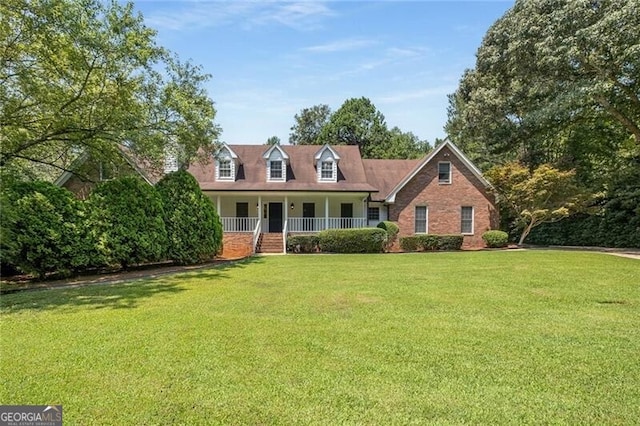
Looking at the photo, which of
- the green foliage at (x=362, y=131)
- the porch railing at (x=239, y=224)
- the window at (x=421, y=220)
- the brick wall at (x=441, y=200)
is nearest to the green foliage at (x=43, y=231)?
the porch railing at (x=239, y=224)

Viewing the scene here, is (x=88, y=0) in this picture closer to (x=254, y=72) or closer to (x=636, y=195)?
(x=254, y=72)

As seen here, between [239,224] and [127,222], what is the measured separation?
32.8 feet

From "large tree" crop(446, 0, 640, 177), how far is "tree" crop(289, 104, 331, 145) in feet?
72.9

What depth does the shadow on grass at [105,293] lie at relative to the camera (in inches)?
293

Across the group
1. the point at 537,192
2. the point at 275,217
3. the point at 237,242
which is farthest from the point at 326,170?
the point at 537,192

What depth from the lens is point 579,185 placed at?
21.9 metres

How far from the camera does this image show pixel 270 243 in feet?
68.2

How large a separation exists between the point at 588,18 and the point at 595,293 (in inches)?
559

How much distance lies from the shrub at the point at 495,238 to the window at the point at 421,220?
3.23 m

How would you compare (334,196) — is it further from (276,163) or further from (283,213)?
(276,163)

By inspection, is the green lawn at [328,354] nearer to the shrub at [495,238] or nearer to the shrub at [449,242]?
the shrub at [449,242]

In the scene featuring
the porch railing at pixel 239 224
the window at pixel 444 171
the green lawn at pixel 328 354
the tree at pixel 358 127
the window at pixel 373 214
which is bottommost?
the green lawn at pixel 328 354

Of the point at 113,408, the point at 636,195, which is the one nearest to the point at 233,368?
the point at 113,408

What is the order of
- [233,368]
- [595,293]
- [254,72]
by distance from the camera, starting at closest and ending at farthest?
[233,368] < [595,293] < [254,72]
